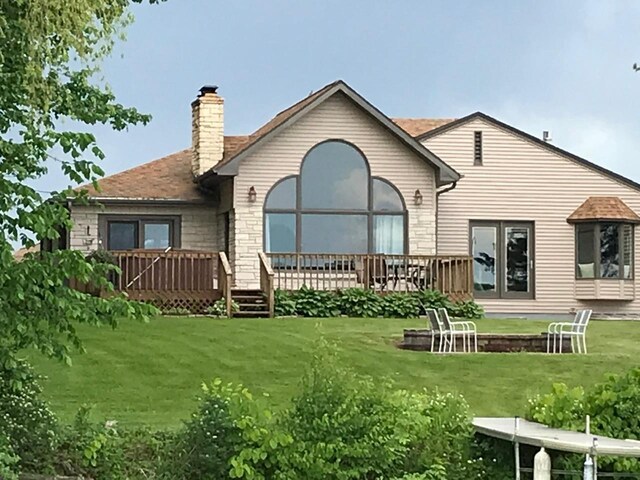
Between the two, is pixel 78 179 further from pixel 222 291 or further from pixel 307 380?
pixel 222 291

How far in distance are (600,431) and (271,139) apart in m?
17.5

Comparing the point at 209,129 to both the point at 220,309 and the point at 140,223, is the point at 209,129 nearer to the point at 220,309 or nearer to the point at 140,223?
the point at 140,223

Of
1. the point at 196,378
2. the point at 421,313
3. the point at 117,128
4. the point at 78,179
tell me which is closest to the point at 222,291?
the point at 421,313

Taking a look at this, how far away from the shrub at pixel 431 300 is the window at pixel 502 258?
14.0 feet

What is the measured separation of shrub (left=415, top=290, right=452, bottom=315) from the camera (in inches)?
939

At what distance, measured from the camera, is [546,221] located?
28578 millimetres

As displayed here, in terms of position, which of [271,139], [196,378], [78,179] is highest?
[271,139]

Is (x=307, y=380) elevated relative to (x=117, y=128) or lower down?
lower down

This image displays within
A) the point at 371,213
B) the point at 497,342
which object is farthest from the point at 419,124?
the point at 497,342

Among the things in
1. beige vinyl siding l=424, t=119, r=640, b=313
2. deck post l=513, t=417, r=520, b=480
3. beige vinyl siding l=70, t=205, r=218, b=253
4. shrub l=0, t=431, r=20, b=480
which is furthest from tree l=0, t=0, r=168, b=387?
beige vinyl siding l=424, t=119, r=640, b=313

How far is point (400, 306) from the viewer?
77.4ft

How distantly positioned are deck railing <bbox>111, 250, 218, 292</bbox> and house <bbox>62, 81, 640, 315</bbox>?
0.10 feet

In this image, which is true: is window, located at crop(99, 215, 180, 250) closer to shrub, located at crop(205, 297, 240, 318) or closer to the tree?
shrub, located at crop(205, 297, 240, 318)

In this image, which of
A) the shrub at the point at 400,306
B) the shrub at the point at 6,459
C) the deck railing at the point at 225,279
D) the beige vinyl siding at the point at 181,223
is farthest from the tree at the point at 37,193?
the beige vinyl siding at the point at 181,223
